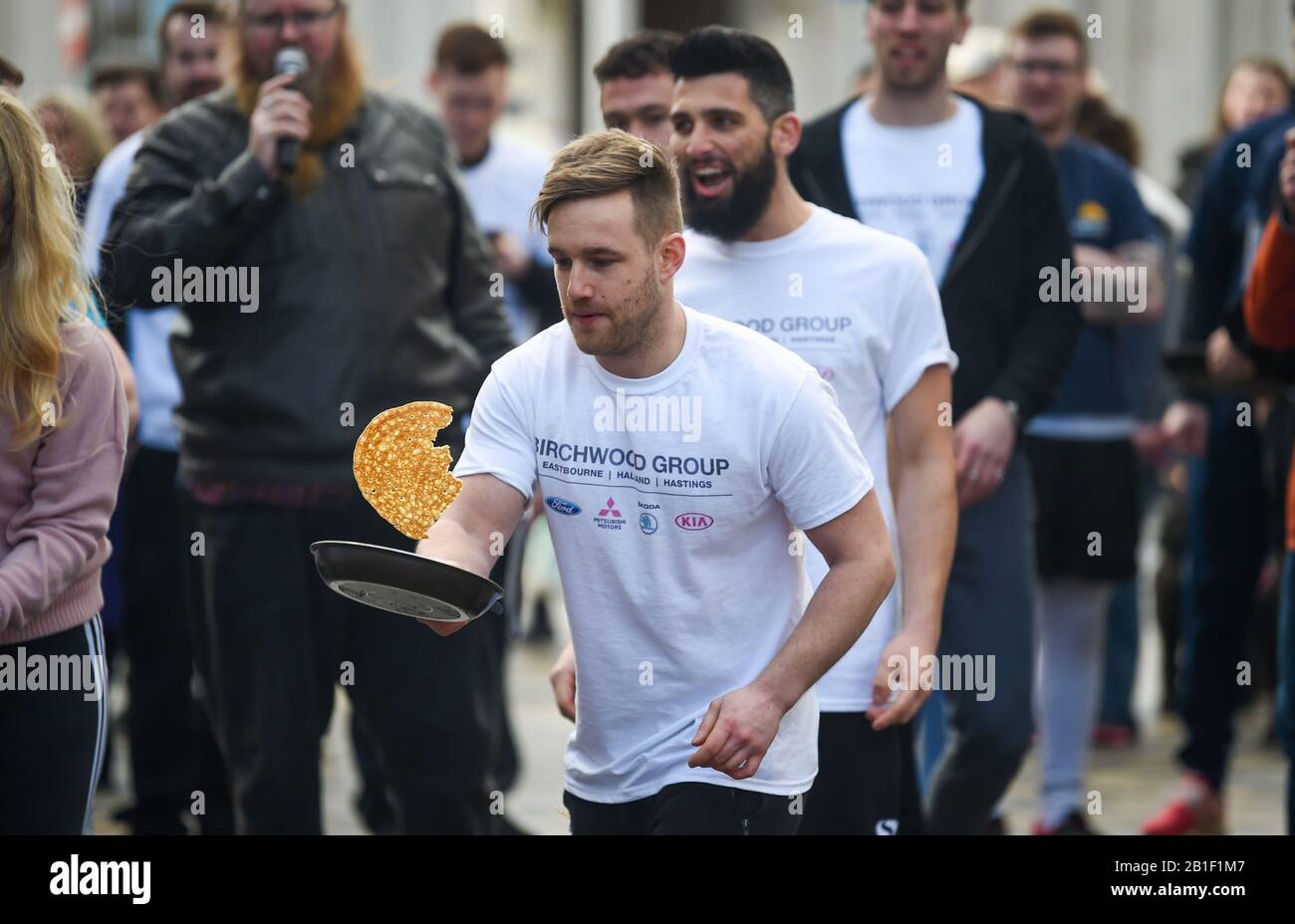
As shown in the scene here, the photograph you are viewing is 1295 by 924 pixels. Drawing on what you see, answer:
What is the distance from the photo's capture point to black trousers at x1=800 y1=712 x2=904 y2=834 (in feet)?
15.2

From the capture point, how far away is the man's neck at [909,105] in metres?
5.49

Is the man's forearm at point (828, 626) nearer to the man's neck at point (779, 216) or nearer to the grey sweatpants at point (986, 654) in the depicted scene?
the man's neck at point (779, 216)

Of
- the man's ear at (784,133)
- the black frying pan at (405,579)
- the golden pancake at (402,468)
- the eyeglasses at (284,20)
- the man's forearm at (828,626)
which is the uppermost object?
the eyeglasses at (284,20)

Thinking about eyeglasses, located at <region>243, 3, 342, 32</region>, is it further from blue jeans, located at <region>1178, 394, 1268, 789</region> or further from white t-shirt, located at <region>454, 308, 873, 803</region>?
blue jeans, located at <region>1178, 394, 1268, 789</region>

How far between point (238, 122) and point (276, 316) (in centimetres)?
55

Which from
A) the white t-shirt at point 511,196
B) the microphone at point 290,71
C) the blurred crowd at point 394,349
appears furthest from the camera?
the white t-shirt at point 511,196

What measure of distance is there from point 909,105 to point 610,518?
6.79 ft

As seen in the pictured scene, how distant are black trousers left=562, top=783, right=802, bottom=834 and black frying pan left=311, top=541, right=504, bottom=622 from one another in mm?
527

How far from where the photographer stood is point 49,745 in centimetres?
404

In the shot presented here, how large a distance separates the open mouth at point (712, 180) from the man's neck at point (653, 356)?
2.51ft

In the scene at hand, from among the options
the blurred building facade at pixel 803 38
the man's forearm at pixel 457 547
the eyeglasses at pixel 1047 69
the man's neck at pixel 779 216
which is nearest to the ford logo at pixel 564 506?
the man's forearm at pixel 457 547
